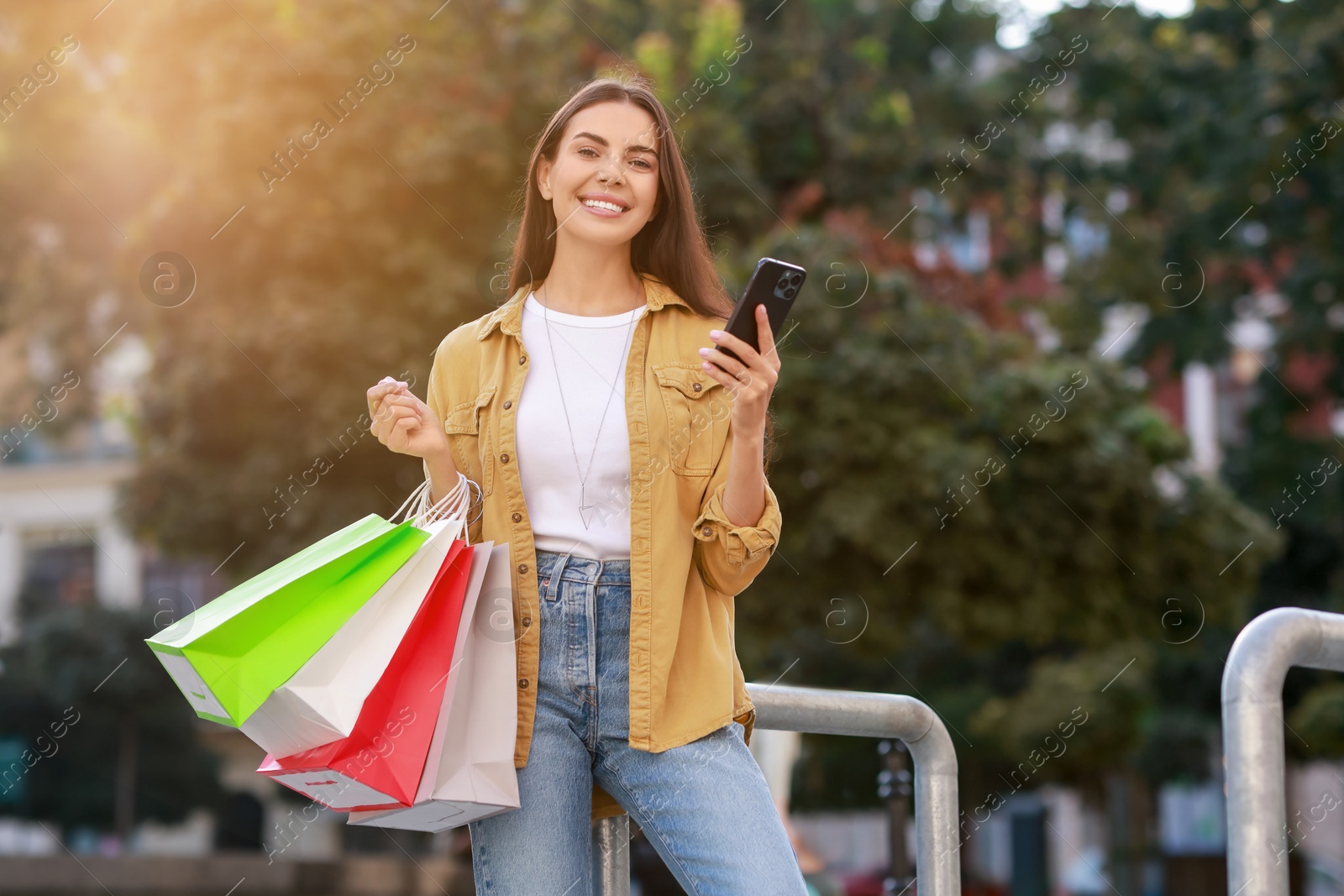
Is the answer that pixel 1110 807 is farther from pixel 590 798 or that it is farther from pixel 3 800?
pixel 590 798

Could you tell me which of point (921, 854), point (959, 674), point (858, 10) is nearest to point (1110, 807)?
point (959, 674)

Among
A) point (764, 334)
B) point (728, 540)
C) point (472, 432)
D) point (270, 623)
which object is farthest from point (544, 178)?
point (270, 623)

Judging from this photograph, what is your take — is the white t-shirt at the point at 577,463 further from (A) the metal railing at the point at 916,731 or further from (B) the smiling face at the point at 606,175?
(A) the metal railing at the point at 916,731

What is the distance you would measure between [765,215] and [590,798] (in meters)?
8.61

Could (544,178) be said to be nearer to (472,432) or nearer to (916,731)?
(472,432)

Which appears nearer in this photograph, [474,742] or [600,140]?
[474,742]

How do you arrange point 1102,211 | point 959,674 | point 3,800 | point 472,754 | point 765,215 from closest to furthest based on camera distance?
point 472,754 < point 765,215 < point 1102,211 < point 3,800 < point 959,674

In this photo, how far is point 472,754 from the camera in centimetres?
196

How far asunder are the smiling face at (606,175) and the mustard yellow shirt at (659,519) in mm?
144

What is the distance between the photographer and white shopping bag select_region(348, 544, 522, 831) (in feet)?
6.33

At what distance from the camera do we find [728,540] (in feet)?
6.77

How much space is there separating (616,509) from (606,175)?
517 mm

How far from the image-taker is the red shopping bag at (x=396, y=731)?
1.88 m

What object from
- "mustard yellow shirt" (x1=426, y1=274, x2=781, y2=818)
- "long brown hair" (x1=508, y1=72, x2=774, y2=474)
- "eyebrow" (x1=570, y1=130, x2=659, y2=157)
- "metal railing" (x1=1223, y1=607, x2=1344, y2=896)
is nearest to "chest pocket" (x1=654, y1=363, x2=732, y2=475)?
"mustard yellow shirt" (x1=426, y1=274, x2=781, y2=818)
